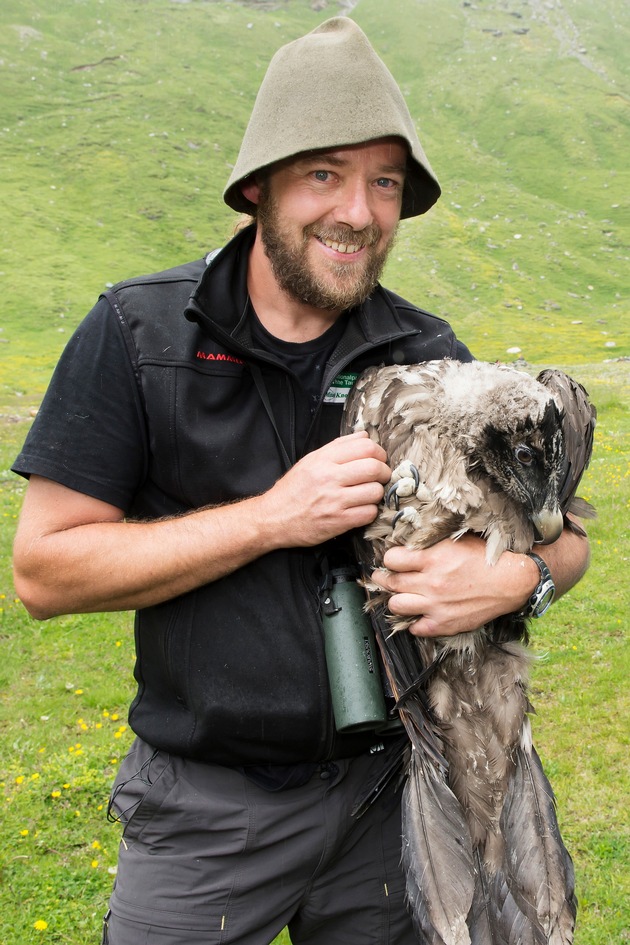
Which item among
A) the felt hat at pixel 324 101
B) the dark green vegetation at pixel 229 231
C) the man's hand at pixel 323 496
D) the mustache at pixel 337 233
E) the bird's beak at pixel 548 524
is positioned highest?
the felt hat at pixel 324 101

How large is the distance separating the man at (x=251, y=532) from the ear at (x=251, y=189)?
0.30 feet

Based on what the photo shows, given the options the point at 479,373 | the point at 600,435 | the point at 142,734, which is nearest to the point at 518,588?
the point at 479,373

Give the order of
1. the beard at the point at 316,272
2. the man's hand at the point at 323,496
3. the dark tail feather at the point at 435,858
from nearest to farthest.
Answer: the man's hand at the point at 323,496
the dark tail feather at the point at 435,858
the beard at the point at 316,272

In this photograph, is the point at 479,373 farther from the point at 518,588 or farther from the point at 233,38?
the point at 233,38

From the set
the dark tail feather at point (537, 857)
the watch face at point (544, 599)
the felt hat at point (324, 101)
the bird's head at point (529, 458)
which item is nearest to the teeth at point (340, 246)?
the felt hat at point (324, 101)

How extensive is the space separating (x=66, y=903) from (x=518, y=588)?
4.15 m

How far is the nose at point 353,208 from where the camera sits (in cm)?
352

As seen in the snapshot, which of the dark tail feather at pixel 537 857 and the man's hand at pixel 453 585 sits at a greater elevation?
the man's hand at pixel 453 585

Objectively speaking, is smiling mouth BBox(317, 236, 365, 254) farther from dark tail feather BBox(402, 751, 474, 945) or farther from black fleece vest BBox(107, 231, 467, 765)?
dark tail feather BBox(402, 751, 474, 945)

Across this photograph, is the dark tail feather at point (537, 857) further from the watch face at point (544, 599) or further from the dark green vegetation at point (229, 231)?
the dark green vegetation at point (229, 231)

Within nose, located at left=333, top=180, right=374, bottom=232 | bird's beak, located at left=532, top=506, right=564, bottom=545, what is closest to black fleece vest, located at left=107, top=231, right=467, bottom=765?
nose, located at left=333, top=180, right=374, bottom=232

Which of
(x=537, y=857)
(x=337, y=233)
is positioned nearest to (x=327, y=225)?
(x=337, y=233)

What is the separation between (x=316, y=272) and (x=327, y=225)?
0.22m

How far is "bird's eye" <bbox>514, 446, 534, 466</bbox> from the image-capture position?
13.1ft
